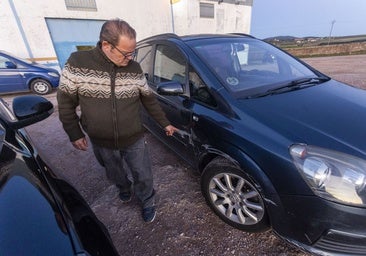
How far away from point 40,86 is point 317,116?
835cm

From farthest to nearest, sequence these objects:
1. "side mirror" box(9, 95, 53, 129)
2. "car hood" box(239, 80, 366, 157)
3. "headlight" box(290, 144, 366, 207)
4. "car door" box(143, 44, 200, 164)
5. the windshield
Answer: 1. "car door" box(143, 44, 200, 164)
2. the windshield
3. "side mirror" box(9, 95, 53, 129)
4. "car hood" box(239, 80, 366, 157)
5. "headlight" box(290, 144, 366, 207)

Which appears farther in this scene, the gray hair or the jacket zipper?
the jacket zipper

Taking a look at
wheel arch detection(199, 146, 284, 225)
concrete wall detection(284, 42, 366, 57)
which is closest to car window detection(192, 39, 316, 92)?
wheel arch detection(199, 146, 284, 225)

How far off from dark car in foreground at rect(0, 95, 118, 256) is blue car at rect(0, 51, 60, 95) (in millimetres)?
7096

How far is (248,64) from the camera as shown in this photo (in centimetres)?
250

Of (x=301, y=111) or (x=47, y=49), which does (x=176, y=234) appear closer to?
(x=301, y=111)

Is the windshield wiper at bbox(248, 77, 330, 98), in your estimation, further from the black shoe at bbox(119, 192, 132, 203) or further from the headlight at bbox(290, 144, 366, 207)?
the black shoe at bbox(119, 192, 132, 203)

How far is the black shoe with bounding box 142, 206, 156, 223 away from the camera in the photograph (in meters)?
2.08

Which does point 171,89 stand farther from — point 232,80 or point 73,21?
point 73,21

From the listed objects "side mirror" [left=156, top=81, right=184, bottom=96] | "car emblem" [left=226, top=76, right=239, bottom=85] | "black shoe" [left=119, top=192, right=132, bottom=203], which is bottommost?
"black shoe" [left=119, top=192, right=132, bottom=203]

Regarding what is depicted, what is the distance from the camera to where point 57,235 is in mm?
859

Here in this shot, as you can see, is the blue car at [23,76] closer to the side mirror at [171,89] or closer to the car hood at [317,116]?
the side mirror at [171,89]

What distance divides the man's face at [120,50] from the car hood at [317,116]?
3.02 ft

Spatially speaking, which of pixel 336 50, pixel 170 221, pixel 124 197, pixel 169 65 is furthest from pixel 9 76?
pixel 336 50
